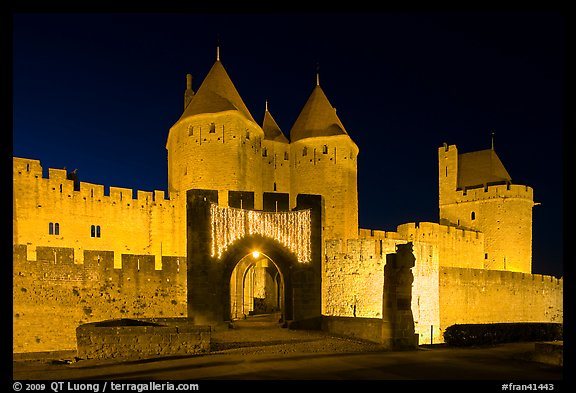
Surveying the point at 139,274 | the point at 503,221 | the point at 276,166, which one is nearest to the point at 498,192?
the point at 503,221

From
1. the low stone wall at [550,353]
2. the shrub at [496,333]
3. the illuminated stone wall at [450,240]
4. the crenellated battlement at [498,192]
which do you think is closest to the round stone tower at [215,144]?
the illuminated stone wall at [450,240]

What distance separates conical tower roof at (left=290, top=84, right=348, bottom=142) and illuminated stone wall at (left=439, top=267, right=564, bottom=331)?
925cm

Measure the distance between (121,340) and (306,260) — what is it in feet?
23.1

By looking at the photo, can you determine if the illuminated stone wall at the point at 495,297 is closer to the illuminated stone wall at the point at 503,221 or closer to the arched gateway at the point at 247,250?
the illuminated stone wall at the point at 503,221

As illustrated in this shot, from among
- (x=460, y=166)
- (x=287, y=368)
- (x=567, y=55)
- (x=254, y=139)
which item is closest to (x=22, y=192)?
(x=254, y=139)

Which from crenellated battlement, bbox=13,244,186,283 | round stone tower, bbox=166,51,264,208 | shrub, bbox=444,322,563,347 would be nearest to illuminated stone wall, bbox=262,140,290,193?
round stone tower, bbox=166,51,264,208

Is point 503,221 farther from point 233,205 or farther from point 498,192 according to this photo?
point 233,205

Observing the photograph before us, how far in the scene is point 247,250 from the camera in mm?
16344

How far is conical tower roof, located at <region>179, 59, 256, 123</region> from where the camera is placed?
25.7 metres

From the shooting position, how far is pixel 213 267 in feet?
51.7

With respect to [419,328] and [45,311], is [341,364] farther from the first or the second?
[419,328]

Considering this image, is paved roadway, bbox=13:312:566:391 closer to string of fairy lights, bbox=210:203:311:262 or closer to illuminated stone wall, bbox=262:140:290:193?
string of fairy lights, bbox=210:203:311:262

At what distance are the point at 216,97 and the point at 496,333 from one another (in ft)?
54.3

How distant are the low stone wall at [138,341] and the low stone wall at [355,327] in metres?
4.51
